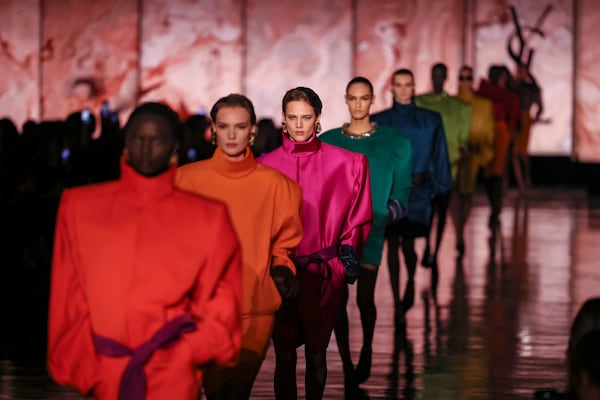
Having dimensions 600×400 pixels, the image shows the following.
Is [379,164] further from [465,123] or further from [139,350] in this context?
[465,123]

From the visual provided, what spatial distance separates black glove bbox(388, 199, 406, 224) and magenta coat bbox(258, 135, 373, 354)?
4.89 feet

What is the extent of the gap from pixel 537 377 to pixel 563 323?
217 centimetres

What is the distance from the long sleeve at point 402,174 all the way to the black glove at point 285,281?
293 cm

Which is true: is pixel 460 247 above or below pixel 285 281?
below

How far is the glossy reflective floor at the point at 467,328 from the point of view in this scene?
28.3ft

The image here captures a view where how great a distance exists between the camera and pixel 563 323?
11.0 metres

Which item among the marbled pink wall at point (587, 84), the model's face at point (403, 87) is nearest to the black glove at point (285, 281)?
the model's face at point (403, 87)

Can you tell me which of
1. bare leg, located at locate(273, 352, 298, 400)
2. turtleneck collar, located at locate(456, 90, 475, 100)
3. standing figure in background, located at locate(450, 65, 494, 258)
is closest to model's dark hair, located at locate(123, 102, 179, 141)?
bare leg, located at locate(273, 352, 298, 400)

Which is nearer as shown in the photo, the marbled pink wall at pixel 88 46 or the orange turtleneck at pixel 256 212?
the orange turtleneck at pixel 256 212

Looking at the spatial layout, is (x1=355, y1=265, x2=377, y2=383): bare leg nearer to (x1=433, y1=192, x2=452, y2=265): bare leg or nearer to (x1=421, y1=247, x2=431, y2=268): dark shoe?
(x1=433, y1=192, x2=452, y2=265): bare leg

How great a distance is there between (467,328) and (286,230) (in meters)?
4.65

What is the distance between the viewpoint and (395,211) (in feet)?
29.2

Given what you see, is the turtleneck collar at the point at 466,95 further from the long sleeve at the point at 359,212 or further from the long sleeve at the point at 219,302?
the long sleeve at the point at 219,302

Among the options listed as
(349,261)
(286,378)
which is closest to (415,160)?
(349,261)
